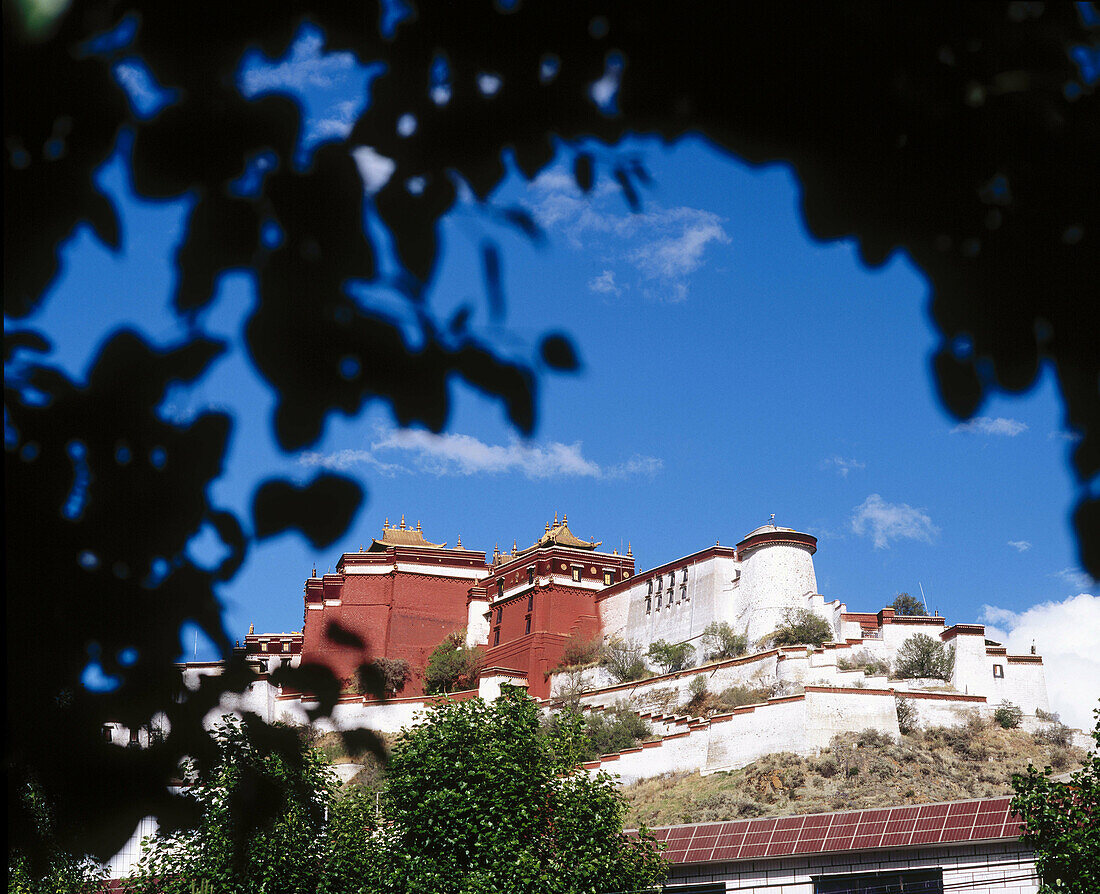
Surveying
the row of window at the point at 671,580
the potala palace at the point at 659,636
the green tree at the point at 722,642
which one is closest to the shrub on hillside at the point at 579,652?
the potala palace at the point at 659,636

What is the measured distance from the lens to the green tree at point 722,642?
38344 mm

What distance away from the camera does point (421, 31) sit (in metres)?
2.59

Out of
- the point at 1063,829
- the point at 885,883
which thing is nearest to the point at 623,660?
the point at 885,883

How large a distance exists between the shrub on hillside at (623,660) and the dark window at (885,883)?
21292 millimetres

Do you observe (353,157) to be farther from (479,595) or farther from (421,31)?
(479,595)

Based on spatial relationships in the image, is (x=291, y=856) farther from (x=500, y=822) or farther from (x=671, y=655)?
(x=671, y=655)

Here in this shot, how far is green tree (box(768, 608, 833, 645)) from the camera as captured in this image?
122 ft

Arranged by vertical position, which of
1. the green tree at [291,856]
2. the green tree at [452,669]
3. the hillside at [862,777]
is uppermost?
the green tree at [452,669]

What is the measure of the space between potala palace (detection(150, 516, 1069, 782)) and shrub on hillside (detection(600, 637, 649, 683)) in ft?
1.11

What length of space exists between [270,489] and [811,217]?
143 centimetres

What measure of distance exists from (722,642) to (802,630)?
2.86 meters

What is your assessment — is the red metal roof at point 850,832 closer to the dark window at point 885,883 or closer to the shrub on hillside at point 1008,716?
the dark window at point 885,883

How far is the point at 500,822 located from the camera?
1716cm

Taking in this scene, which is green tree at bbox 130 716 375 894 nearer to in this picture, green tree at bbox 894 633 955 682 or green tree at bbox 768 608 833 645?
green tree at bbox 768 608 833 645
